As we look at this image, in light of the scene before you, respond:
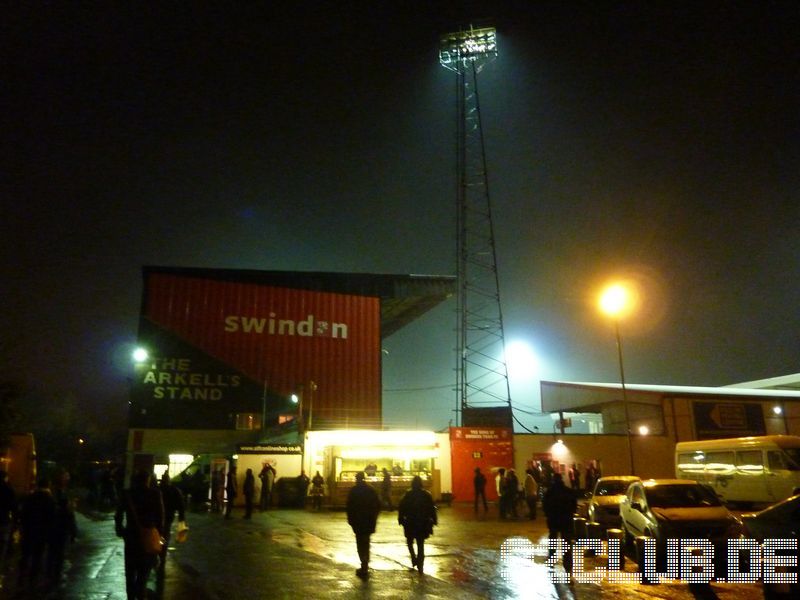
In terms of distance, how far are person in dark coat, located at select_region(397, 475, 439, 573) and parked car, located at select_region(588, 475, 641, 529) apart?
6755mm

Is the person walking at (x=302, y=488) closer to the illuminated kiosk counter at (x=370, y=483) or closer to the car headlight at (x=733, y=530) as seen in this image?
the illuminated kiosk counter at (x=370, y=483)

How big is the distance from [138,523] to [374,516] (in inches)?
160

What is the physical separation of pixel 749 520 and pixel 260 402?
29.3 metres

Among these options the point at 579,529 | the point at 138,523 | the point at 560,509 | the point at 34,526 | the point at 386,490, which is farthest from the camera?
the point at 386,490

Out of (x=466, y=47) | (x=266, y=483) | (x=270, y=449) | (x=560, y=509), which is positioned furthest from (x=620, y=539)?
(x=466, y=47)

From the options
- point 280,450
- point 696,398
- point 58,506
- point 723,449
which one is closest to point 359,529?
point 58,506

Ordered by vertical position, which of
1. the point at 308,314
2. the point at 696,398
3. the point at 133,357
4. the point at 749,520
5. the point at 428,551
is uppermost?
the point at 308,314

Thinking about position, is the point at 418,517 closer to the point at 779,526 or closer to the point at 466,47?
the point at 779,526

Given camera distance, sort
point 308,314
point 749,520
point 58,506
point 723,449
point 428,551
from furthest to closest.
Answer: point 308,314 → point 723,449 → point 428,551 → point 58,506 → point 749,520

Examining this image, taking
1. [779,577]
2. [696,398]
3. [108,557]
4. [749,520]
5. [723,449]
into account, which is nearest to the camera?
[779,577]

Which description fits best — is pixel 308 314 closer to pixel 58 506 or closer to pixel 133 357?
pixel 133 357

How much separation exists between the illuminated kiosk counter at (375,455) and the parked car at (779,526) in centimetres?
1708

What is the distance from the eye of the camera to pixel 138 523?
7.03 metres

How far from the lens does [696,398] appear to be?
3328cm
